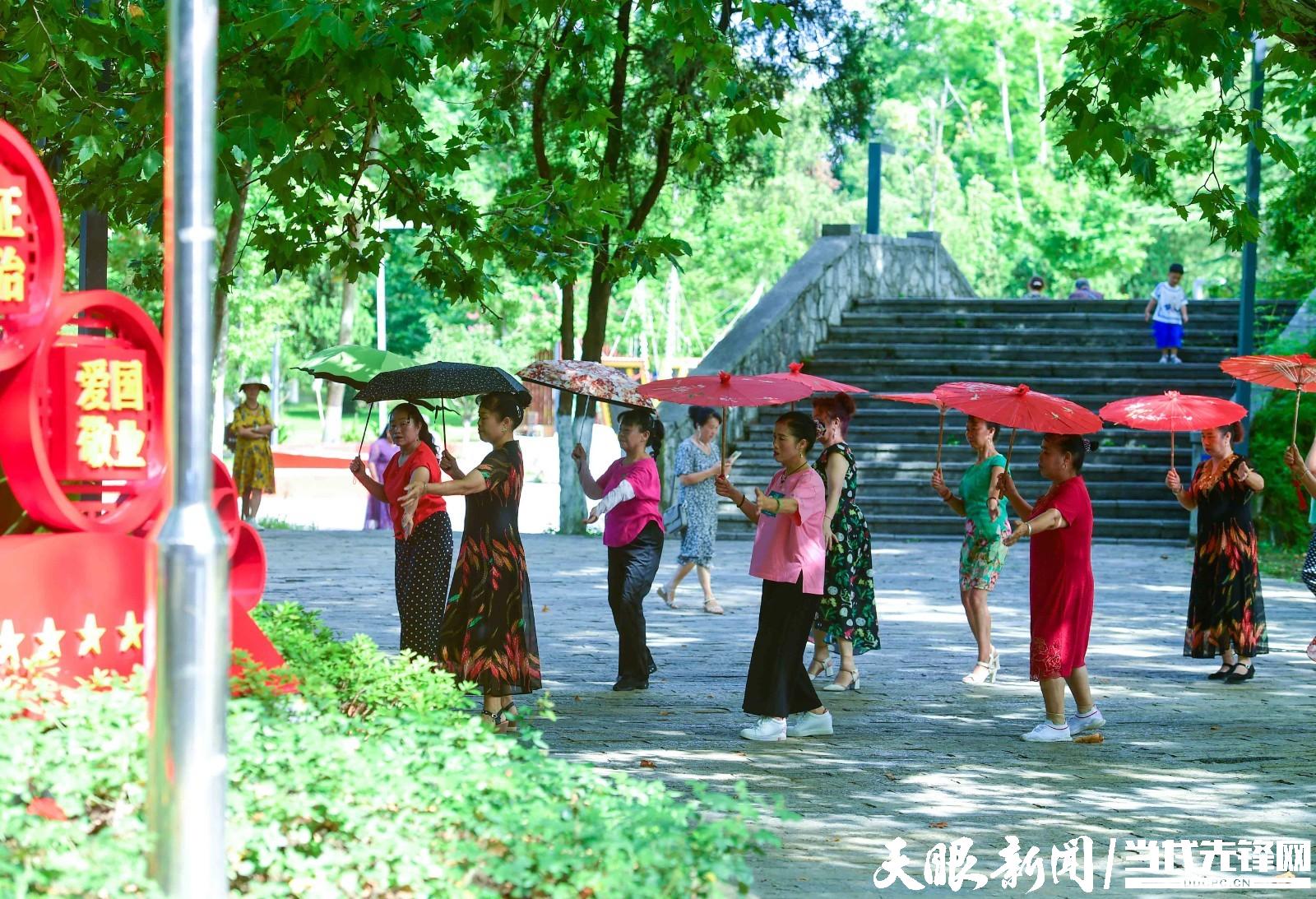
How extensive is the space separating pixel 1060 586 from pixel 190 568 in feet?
19.3

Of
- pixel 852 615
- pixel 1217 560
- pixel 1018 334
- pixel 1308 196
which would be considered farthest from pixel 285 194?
pixel 1018 334

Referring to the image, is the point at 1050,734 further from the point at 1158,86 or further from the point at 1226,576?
the point at 1158,86

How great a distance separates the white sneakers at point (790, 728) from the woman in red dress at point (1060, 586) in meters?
1.04

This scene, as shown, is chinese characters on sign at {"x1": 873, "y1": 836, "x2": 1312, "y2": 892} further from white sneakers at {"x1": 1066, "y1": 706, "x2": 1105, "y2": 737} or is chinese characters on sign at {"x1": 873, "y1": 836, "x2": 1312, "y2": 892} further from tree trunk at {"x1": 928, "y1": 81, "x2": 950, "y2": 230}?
tree trunk at {"x1": 928, "y1": 81, "x2": 950, "y2": 230}

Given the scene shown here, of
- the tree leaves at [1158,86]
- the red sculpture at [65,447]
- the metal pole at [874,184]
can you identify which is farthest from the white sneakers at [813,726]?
the metal pole at [874,184]

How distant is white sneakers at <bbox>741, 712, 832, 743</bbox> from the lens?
867 centimetres

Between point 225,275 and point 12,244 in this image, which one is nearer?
point 12,244

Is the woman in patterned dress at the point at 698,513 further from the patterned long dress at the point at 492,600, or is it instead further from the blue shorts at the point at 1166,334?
the blue shorts at the point at 1166,334

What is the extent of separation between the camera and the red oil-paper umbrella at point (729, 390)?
8453 mm

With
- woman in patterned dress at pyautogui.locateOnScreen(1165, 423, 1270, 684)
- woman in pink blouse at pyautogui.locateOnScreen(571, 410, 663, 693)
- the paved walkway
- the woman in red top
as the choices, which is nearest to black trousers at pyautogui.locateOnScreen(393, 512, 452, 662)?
the woman in red top

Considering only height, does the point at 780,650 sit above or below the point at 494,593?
below

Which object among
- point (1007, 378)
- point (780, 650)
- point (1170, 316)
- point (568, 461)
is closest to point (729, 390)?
point (780, 650)

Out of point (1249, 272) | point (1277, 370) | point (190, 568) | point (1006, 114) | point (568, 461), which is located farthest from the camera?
point (1006, 114)

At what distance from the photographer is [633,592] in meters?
10.1
